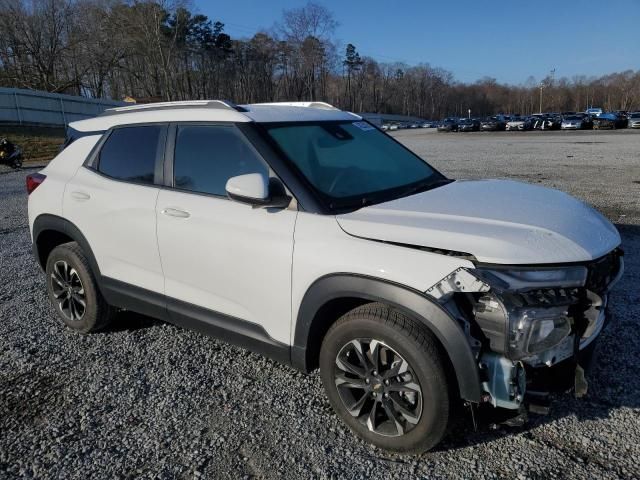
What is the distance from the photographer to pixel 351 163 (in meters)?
3.42

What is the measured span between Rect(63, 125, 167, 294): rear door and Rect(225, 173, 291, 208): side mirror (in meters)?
0.92

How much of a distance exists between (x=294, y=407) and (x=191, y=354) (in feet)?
3.55

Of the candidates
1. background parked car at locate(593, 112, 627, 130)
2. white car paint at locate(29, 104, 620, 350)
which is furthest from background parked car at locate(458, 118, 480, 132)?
white car paint at locate(29, 104, 620, 350)

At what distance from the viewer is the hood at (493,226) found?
2.30m

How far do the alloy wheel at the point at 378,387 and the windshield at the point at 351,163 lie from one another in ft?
2.72

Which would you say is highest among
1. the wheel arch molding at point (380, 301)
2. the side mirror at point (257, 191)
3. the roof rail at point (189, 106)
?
the roof rail at point (189, 106)

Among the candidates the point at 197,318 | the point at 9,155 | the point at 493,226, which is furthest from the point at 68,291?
the point at 9,155

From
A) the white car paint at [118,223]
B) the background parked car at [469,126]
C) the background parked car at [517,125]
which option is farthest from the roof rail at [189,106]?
the background parked car at [469,126]

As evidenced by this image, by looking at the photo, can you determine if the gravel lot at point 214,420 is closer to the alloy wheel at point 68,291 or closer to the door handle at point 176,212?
the alloy wheel at point 68,291

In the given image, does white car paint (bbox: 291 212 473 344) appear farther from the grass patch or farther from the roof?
the grass patch

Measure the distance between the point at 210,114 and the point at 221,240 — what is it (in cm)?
87

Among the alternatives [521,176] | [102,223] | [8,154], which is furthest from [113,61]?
[102,223]

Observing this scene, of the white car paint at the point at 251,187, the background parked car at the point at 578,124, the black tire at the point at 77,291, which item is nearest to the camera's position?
the white car paint at the point at 251,187

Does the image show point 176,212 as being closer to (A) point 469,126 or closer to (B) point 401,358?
(B) point 401,358
